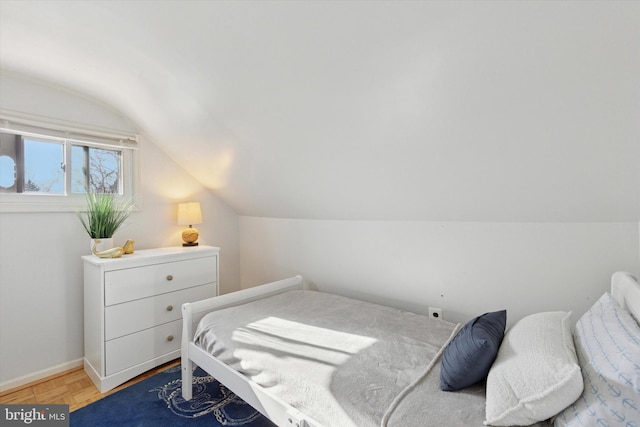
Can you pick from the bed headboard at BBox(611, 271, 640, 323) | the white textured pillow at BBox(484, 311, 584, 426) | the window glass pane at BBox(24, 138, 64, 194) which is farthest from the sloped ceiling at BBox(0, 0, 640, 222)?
the white textured pillow at BBox(484, 311, 584, 426)

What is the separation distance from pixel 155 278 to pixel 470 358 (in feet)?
7.03

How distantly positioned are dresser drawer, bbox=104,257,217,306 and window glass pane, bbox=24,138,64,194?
912 millimetres

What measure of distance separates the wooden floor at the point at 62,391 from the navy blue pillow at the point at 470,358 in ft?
6.95

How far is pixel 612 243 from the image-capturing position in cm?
147

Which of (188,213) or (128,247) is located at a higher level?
(188,213)

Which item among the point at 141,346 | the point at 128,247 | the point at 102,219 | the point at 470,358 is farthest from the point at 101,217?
the point at 470,358

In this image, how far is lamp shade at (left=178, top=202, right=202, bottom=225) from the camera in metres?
2.77

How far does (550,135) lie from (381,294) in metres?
1.48

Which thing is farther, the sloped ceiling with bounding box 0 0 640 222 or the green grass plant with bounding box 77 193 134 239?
the green grass plant with bounding box 77 193 134 239

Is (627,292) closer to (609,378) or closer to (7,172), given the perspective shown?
(609,378)

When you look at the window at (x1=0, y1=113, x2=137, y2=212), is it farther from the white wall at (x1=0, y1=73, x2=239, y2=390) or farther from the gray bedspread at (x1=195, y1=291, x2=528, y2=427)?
the gray bedspread at (x1=195, y1=291, x2=528, y2=427)

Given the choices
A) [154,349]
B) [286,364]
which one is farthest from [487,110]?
[154,349]

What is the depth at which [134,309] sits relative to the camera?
2.13m

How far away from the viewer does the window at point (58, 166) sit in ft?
6.84
